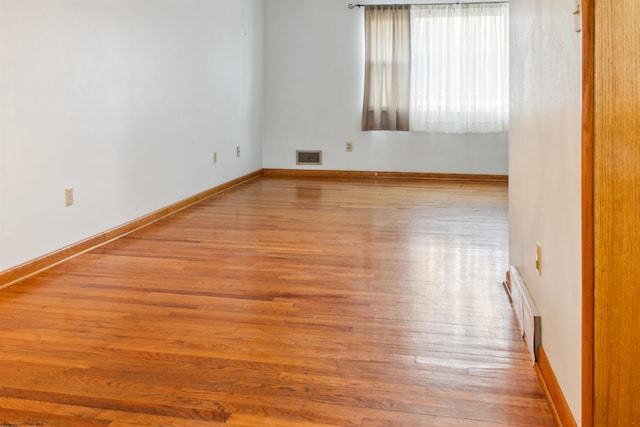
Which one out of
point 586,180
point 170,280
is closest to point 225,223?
point 170,280

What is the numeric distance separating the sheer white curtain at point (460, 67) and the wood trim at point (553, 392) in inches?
211

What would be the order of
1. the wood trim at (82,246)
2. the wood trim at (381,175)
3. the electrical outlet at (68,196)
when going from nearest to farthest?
the wood trim at (82,246) → the electrical outlet at (68,196) → the wood trim at (381,175)

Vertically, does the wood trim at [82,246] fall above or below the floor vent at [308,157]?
below

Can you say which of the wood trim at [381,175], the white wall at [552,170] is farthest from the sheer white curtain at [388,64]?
the white wall at [552,170]

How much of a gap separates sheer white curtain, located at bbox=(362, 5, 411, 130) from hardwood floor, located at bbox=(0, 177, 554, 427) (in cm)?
336

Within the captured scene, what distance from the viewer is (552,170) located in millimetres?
1490

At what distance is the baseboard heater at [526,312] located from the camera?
1717 mm

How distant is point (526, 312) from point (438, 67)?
530 centimetres

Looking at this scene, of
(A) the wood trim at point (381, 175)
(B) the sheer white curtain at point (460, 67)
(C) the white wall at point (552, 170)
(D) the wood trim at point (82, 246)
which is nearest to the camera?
(C) the white wall at point (552, 170)

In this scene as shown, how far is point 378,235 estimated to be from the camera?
146 inches

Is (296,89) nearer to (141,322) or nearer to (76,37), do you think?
(76,37)

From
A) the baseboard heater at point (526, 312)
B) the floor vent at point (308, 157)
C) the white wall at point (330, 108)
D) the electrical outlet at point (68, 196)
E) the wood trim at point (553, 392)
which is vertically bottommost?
the wood trim at point (553, 392)

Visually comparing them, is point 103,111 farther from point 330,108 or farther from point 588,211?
point 330,108

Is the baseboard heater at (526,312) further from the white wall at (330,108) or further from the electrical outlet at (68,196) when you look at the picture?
the white wall at (330,108)
